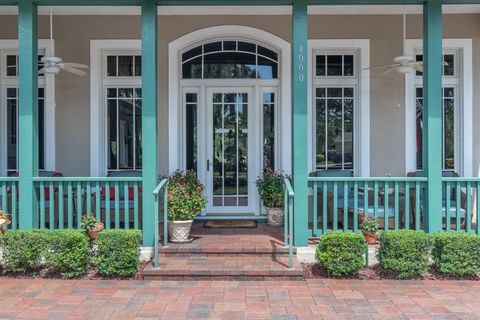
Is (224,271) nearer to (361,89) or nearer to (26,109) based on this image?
(26,109)

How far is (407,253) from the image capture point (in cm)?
434

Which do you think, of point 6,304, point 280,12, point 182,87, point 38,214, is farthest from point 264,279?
point 280,12

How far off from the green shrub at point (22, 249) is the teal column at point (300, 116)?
268 cm

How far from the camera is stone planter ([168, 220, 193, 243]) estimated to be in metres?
4.89

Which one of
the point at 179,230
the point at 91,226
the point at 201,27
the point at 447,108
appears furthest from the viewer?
the point at 447,108

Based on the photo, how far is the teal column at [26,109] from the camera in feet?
15.8

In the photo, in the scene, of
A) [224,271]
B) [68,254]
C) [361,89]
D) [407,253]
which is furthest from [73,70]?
[407,253]

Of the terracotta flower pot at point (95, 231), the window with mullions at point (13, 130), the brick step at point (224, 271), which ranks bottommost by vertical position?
the brick step at point (224, 271)

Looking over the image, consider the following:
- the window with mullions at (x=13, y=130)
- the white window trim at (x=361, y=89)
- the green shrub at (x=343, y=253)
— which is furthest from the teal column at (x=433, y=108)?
the window with mullions at (x=13, y=130)

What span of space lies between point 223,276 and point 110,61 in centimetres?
377

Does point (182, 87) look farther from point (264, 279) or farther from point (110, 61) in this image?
point (264, 279)

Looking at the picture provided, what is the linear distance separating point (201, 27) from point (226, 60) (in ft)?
1.93

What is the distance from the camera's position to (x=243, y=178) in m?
6.48

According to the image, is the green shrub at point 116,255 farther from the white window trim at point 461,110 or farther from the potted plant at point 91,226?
the white window trim at point 461,110
